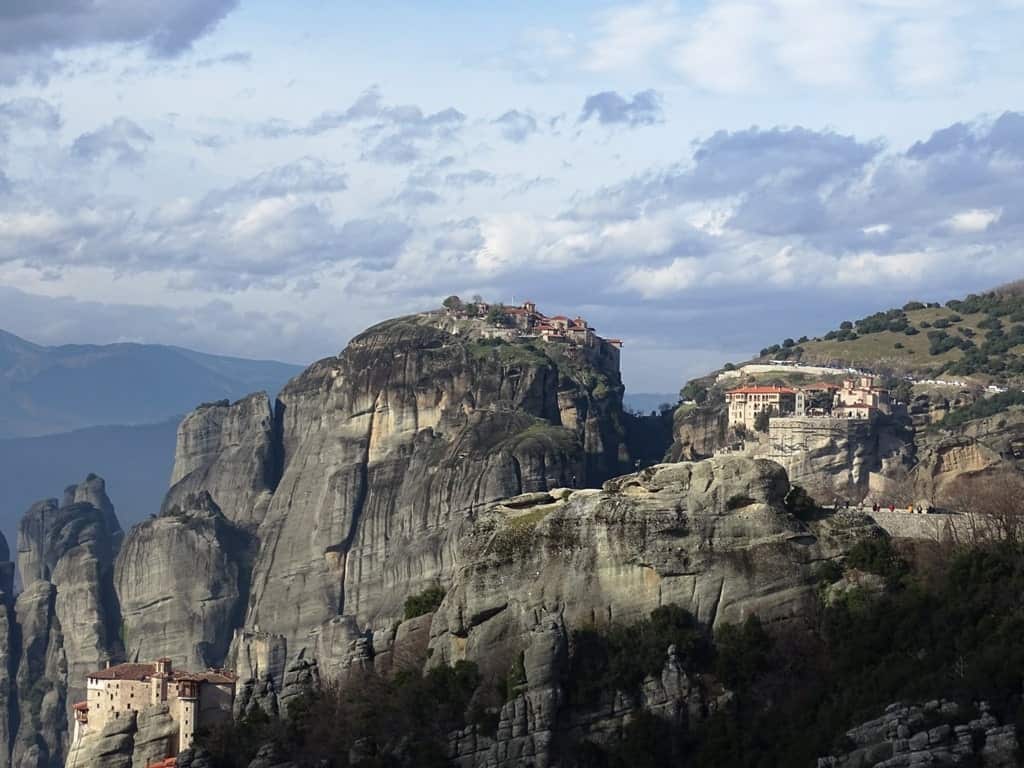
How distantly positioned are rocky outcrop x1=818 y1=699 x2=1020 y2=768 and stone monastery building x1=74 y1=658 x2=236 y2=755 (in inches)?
1100

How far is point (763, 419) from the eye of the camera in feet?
458

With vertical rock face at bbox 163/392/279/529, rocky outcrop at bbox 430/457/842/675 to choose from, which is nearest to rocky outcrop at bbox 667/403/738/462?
vertical rock face at bbox 163/392/279/529

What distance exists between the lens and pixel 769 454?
133m

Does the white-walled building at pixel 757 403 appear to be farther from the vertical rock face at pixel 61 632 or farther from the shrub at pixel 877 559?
the shrub at pixel 877 559

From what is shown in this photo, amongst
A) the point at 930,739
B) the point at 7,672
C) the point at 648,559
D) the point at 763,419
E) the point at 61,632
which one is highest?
the point at 763,419

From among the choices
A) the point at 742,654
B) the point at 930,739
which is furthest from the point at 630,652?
the point at 930,739

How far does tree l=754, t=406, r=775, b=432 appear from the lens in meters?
139

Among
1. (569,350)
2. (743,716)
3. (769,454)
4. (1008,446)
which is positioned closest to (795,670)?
(743,716)

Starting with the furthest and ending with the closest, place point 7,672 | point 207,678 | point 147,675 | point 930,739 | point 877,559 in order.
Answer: point 7,672
point 147,675
point 207,678
point 877,559
point 930,739

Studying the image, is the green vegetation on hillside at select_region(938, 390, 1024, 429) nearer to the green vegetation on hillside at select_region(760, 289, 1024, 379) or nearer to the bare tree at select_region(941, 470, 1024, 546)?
the green vegetation on hillside at select_region(760, 289, 1024, 379)

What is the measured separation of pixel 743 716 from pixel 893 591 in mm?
5294

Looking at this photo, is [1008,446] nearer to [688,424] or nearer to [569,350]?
[688,424]

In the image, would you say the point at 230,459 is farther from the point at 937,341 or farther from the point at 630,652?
the point at 630,652

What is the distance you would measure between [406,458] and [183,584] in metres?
15.6
